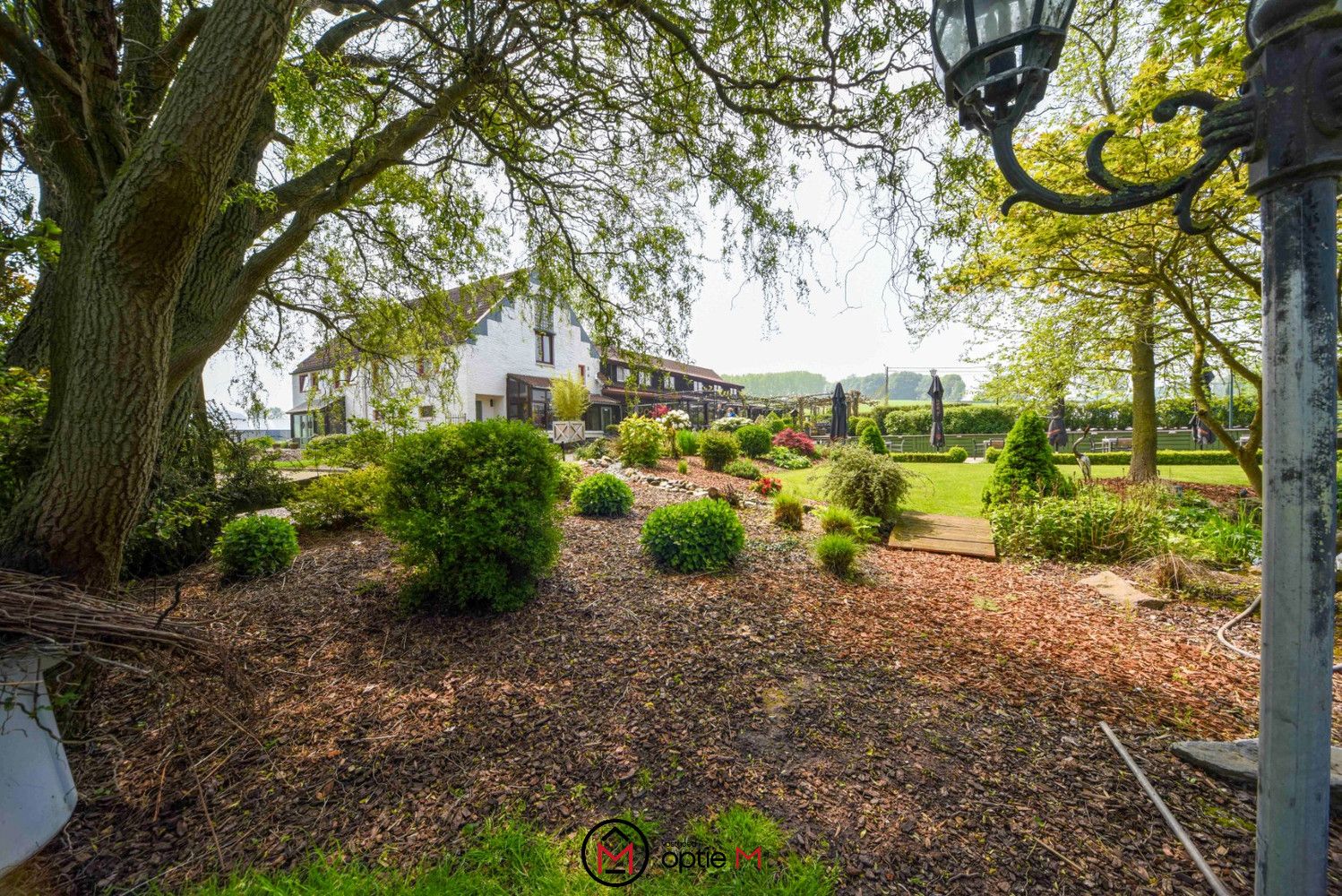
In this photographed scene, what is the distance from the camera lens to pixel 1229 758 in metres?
1.94

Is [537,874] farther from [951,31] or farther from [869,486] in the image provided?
[869,486]

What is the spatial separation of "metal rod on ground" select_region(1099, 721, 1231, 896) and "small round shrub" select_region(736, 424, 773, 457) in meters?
10.4

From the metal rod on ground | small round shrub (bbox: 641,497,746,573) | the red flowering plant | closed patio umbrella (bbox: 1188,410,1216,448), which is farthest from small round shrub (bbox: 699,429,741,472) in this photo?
closed patio umbrella (bbox: 1188,410,1216,448)

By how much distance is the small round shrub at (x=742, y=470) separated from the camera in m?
10.1

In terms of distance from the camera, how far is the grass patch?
1501 mm

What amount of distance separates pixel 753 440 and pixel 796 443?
2.00 metres

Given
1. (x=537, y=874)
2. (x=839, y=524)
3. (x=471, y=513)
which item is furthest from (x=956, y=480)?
(x=537, y=874)

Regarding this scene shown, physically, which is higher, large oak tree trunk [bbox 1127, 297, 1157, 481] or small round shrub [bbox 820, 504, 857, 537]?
large oak tree trunk [bbox 1127, 297, 1157, 481]

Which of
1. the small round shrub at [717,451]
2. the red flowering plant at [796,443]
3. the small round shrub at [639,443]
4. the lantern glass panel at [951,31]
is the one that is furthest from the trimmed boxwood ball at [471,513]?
the red flowering plant at [796,443]

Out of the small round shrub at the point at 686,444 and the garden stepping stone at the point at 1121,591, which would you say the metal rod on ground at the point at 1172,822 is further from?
the small round shrub at the point at 686,444

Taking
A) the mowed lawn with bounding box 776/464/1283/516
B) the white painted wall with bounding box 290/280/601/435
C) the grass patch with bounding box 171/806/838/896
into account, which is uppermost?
the white painted wall with bounding box 290/280/601/435

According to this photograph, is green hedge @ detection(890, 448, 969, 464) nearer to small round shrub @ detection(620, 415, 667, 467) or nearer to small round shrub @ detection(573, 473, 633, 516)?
small round shrub @ detection(620, 415, 667, 467)

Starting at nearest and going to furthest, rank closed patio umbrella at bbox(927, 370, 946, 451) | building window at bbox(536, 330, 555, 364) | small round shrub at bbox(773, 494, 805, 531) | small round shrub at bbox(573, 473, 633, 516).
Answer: small round shrub at bbox(773, 494, 805, 531) → small round shrub at bbox(573, 473, 633, 516) → closed patio umbrella at bbox(927, 370, 946, 451) → building window at bbox(536, 330, 555, 364)

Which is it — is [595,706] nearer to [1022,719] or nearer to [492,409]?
[1022,719]
